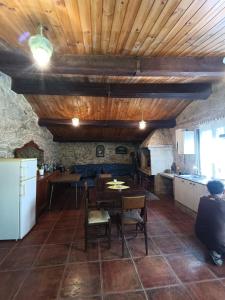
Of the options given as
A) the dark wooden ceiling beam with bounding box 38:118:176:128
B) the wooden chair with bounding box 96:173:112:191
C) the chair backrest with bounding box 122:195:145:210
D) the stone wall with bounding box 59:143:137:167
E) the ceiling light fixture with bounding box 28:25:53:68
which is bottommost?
the chair backrest with bounding box 122:195:145:210

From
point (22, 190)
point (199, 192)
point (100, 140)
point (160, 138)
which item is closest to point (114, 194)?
point (22, 190)

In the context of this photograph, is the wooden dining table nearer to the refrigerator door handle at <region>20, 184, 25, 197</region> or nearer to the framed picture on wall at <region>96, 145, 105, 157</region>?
the refrigerator door handle at <region>20, 184, 25, 197</region>

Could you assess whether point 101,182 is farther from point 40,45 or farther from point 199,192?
point 40,45

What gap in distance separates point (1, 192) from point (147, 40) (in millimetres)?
3172

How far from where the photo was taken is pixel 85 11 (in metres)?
1.84

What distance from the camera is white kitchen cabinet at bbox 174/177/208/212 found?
3.76m

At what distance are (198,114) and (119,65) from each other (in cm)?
284

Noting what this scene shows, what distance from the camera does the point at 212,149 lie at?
14.1 feet

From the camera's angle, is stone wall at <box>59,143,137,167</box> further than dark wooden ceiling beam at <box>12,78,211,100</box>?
Yes

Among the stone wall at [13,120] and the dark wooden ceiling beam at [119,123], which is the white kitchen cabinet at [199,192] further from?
the stone wall at [13,120]

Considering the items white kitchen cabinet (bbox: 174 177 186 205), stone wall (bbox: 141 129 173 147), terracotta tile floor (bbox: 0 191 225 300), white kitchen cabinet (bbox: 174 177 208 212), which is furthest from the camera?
stone wall (bbox: 141 129 173 147)

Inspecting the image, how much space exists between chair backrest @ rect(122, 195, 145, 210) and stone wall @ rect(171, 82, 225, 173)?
2599mm

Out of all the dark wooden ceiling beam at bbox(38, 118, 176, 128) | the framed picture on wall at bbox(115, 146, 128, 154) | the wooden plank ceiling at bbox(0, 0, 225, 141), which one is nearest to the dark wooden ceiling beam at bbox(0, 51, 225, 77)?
the wooden plank ceiling at bbox(0, 0, 225, 141)

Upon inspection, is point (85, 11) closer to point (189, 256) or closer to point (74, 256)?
point (74, 256)
